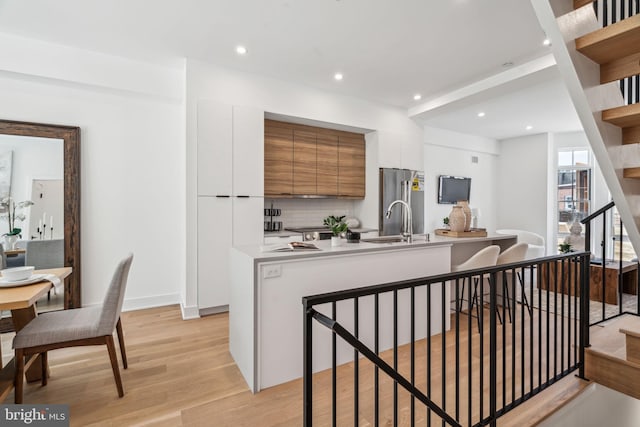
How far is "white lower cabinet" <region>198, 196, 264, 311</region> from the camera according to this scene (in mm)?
3496

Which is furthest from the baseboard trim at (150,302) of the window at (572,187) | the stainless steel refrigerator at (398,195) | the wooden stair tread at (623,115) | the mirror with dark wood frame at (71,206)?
the window at (572,187)

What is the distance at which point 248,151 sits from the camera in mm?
3762

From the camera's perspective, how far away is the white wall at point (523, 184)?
6.76 m

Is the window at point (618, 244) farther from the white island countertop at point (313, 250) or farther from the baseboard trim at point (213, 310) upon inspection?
the baseboard trim at point (213, 310)

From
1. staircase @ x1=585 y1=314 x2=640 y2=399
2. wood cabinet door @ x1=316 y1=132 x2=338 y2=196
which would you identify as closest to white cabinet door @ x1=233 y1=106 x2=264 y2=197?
wood cabinet door @ x1=316 y1=132 x2=338 y2=196

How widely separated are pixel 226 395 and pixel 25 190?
119 inches

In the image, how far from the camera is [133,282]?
372 centimetres

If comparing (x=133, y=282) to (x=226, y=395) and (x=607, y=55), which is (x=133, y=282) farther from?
(x=607, y=55)

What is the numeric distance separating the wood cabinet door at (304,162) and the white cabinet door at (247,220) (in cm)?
76

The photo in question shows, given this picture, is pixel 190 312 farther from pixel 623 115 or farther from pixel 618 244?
pixel 618 244

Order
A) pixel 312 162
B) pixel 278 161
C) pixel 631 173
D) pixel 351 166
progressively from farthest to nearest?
1. pixel 351 166
2. pixel 312 162
3. pixel 278 161
4. pixel 631 173

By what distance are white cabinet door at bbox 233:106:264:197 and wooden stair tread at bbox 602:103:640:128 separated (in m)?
3.19

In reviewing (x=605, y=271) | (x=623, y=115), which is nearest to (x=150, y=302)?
(x=623, y=115)

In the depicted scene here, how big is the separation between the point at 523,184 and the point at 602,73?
6.35m
